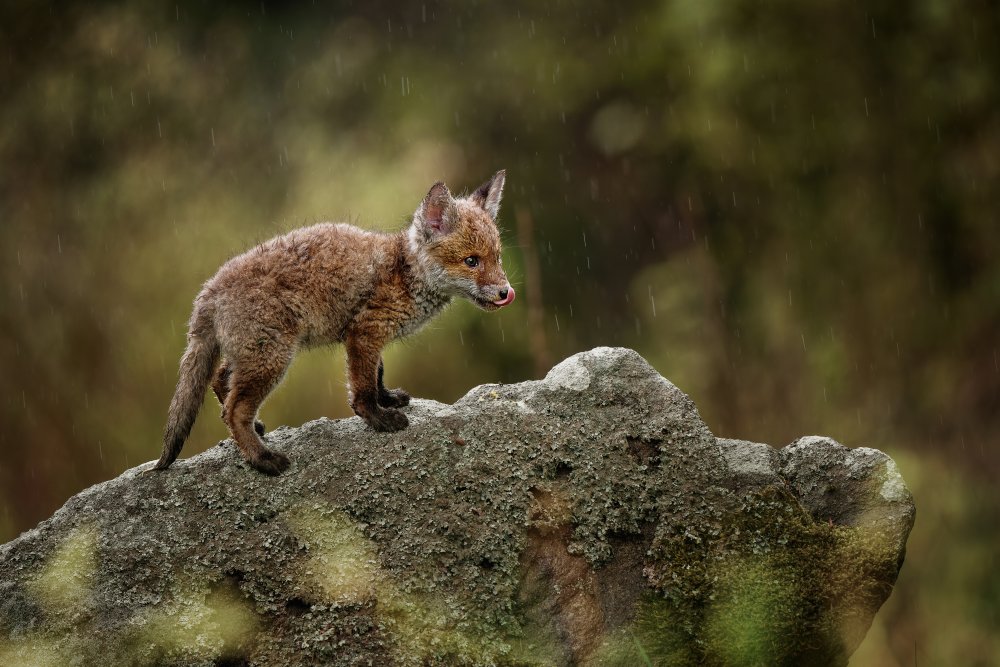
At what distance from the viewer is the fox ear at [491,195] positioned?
17.0ft

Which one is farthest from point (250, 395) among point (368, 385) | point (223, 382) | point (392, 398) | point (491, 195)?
point (491, 195)

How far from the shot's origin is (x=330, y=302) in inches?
181

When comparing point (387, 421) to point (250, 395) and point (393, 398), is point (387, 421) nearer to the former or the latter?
point (393, 398)

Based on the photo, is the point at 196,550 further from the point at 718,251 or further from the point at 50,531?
the point at 718,251

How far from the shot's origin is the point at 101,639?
3.71 metres

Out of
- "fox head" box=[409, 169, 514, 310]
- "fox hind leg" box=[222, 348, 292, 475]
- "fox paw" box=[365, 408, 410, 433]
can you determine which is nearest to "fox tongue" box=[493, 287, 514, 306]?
"fox head" box=[409, 169, 514, 310]

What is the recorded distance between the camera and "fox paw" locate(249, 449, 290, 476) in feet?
13.6

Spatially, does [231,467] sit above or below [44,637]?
above

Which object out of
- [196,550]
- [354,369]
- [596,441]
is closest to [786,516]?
[596,441]

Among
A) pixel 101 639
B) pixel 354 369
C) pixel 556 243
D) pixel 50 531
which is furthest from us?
pixel 556 243

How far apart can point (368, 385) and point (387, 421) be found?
0.74ft

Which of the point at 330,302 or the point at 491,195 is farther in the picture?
the point at 491,195

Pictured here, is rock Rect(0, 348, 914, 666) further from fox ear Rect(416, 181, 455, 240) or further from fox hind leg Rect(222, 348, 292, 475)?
fox ear Rect(416, 181, 455, 240)

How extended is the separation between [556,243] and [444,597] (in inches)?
221
